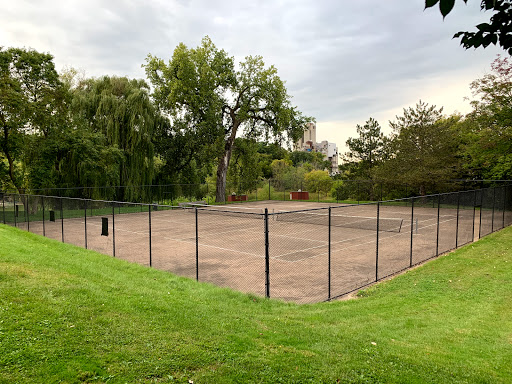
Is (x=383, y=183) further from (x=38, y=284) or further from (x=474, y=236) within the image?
(x=38, y=284)

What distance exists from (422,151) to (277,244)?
1025 inches

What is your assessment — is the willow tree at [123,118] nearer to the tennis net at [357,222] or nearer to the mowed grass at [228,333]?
the tennis net at [357,222]

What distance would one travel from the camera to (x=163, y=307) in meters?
6.10

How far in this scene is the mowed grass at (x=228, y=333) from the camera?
13.1 feet

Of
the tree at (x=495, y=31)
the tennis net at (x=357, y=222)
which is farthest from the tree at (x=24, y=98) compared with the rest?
the tree at (x=495, y=31)

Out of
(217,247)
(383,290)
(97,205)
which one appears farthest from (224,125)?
(383,290)

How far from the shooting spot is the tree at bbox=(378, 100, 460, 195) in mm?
34281

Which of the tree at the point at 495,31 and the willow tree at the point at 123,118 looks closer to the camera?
the tree at the point at 495,31

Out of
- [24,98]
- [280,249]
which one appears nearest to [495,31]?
[280,249]

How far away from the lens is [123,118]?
33.4 metres

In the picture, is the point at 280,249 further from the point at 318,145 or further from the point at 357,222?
the point at 318,145

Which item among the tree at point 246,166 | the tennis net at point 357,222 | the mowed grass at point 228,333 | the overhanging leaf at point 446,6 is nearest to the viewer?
the overhanging leaf at point 446,6

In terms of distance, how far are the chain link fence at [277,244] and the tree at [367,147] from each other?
1789cm

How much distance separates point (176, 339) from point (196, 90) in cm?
3731
